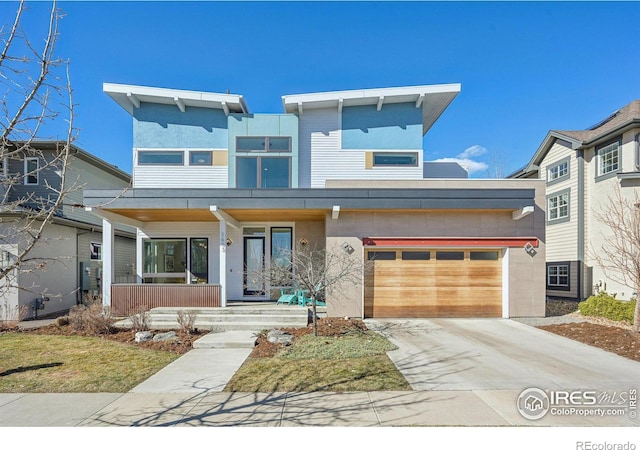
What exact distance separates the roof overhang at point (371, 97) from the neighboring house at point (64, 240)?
6828 millimetres

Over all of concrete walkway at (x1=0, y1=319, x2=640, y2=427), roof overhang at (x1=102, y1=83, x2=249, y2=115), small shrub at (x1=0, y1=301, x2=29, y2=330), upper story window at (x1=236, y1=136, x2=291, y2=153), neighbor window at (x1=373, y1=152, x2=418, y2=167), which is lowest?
small shrub at (x1=0, y1=301, x2=29, y2=330)

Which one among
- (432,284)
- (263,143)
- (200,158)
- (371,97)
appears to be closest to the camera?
(432,284)

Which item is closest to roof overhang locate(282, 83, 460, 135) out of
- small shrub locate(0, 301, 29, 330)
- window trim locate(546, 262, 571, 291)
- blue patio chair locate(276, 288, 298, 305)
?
blue patio chair locate(276, 288, 298, 305)

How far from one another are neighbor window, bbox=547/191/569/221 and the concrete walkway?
40.6 feet

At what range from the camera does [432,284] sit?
36.2ft

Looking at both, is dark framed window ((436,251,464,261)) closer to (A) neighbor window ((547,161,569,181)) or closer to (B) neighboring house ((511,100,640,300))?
(B) neighboring house ((511,100,640,300))

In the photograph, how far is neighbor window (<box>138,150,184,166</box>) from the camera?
13.5m

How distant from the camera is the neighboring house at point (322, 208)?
1054 cm

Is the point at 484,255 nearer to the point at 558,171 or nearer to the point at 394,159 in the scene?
the point at 394,159

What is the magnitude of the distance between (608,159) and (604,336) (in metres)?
10.1

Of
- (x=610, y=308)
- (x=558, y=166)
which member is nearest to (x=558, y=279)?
(x=558, y=166)

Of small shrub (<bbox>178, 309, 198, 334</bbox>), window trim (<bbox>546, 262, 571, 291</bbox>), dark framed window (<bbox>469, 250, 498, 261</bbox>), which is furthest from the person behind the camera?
window trim (<bbox>546, 262, 571, 291</bbox>)

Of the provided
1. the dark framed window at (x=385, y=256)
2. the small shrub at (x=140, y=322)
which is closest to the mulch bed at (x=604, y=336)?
the dark framed window at (x=385, y=256)
